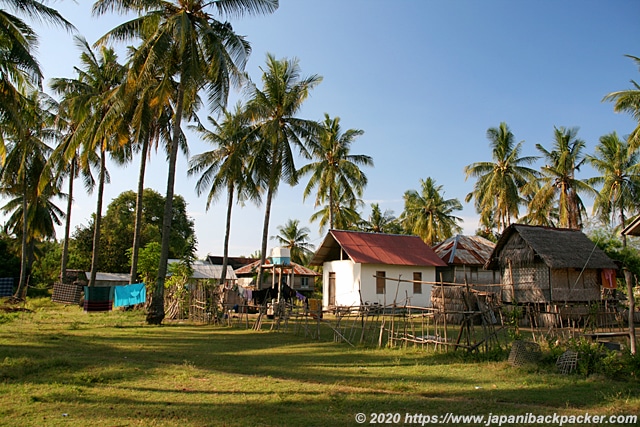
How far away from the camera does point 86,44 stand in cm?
2662

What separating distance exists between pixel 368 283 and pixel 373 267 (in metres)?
0.93

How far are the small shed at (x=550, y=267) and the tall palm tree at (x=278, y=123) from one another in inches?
442

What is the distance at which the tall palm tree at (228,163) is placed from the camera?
27219 millimetres

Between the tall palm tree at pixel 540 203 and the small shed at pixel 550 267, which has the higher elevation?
the tall palm tree at pixel 540 203

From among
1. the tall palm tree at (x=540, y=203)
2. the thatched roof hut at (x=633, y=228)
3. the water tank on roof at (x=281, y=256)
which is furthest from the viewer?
the tall palm tree at (x=540, y=203)

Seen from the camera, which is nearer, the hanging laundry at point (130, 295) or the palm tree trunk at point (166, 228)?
the palm tree trunk at point (166, 228)

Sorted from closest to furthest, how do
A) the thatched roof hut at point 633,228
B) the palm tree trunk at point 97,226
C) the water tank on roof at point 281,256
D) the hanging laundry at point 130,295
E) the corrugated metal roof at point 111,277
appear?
the thatched roof hut at point 633,228 < the water tank on roof at point 281,256 < the hanging laundry at point 130,295 < the palm tree trunk at point 97,226 < the corrugated metal roof at point 111,277

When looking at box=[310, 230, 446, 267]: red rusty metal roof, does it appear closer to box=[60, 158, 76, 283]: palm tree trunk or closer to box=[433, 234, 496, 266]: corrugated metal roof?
box=[433, 234, 496, 266]: corrugated metal roof

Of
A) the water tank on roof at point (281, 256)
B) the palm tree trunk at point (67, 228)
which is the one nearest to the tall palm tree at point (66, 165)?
the palm tree trunk at point (67, 228)

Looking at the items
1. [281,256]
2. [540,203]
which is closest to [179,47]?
[281,256]

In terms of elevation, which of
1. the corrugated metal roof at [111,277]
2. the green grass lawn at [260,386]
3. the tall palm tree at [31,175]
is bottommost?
the green grass lawn at [260,386]

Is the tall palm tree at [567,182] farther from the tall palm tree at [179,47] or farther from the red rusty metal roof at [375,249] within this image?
the tall palm tree at [179,47]

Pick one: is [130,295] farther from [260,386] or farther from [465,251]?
[465,251]

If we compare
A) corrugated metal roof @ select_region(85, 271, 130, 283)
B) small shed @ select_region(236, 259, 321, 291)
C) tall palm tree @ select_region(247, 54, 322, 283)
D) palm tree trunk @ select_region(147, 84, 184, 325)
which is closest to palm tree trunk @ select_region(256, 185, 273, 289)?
tall palm tree @ select_region(247, 54, 322, 283)
